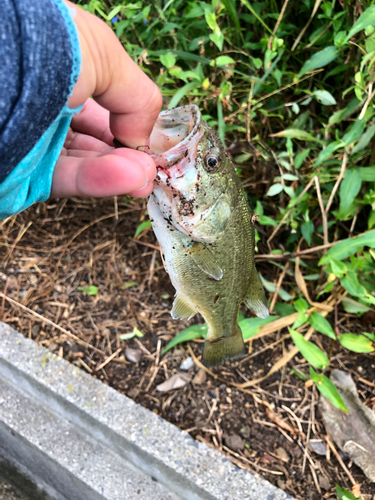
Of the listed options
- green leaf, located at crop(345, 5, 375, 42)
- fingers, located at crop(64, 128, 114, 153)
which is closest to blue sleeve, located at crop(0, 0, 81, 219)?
fingers, located at crop(64, 128, 114, 153)

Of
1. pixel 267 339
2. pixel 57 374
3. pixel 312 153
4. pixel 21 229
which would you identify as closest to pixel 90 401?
pixel 57 374

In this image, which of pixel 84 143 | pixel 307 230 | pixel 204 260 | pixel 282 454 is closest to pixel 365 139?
pixel 307 230

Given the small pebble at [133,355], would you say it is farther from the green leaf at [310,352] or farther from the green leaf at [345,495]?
the green leaf at [345,495]

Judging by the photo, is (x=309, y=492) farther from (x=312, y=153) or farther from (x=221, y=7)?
(x=221, y=7)

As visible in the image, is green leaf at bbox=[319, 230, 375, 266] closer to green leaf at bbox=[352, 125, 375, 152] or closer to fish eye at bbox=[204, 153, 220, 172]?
green leaf at bbox=[352, 125, 375, 152]

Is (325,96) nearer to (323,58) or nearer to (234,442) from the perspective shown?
(323,58)

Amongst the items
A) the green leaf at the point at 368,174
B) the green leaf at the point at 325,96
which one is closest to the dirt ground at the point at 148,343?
the green leaf at the point at 368,174
